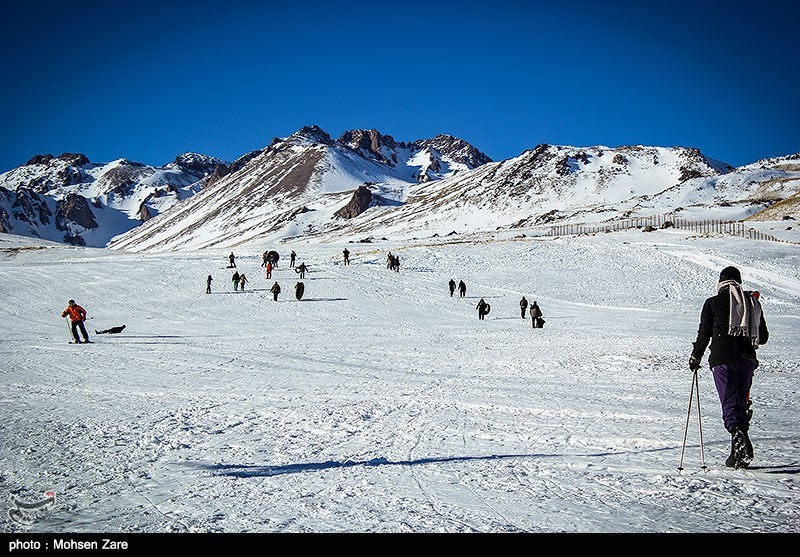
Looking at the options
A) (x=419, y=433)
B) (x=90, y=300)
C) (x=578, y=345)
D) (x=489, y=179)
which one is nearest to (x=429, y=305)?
(x=578, y=345)

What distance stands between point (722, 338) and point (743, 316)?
0.31 meters

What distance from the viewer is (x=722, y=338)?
18.5 ft

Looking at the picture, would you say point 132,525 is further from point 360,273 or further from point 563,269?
point 563,269

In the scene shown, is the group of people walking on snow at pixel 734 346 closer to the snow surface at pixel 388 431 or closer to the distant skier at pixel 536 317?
the snow surface at pixel 388 431

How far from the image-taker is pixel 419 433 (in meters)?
6.85

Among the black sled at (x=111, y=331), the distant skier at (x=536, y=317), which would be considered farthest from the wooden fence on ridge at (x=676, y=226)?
the black sled at (x=111, y=331)

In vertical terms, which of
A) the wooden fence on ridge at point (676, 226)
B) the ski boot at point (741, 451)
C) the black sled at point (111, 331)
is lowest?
the black sled at point (111, 331)

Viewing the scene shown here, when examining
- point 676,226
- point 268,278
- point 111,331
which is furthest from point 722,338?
point 676,226

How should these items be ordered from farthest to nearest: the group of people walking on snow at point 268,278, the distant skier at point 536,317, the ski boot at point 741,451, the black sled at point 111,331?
1. the group of people walking on snow at point 268,278
2. the distant skier at point 536,317
3. the black sled at point 111,331
4. the ski boot at point 741,451

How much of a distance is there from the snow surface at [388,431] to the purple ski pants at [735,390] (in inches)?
19.8

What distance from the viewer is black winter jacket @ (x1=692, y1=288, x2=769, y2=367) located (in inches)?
219

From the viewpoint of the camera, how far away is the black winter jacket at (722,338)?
219 inches

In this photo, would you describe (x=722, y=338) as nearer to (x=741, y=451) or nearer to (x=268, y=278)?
(x=741, y=451)

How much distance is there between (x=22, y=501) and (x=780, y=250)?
5479cm
